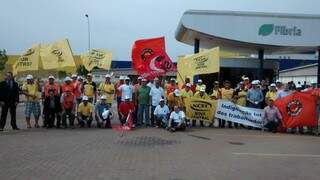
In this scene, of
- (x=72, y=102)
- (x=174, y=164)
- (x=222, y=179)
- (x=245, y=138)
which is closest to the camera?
(x=222, y=179)

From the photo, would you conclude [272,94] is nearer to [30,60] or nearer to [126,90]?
[126,90]

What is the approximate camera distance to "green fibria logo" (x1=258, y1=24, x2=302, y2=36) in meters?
31.2

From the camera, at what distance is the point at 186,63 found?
65.7ft

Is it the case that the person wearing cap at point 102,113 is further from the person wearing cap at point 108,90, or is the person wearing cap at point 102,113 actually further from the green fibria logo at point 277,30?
the green fibria logo at point 277,30

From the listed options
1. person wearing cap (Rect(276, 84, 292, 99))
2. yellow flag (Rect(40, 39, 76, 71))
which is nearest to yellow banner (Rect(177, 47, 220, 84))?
person wearing cap (Rect(276, 84, 292, 99))

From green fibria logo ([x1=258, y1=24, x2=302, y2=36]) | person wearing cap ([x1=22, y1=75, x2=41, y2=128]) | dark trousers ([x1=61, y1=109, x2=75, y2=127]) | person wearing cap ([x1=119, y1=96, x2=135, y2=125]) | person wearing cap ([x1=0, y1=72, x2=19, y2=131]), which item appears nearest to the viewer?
person wearing cap ([x1=0, y1=72, x2=19, y2=131])

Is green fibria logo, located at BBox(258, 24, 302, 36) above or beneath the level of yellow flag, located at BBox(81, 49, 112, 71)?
above

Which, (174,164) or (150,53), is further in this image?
(150,53)

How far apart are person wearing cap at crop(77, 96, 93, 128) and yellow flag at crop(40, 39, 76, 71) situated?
357 cm

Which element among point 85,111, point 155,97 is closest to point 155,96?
point 155,97

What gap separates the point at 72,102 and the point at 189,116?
3904 millimetres

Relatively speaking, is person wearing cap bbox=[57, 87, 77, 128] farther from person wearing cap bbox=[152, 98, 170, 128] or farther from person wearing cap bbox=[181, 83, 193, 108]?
person wearing cap bbox=[181, 83, 193, 108]

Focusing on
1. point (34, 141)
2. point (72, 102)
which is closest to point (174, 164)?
point (34, 141)

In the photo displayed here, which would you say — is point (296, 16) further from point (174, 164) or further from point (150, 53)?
point (174, 164)
